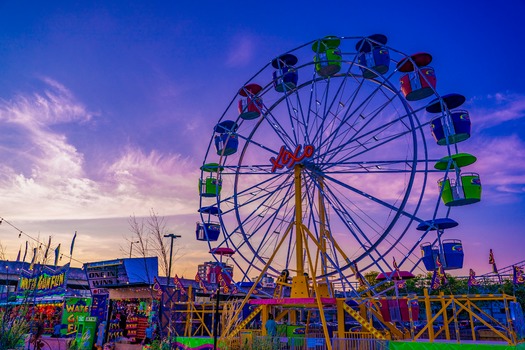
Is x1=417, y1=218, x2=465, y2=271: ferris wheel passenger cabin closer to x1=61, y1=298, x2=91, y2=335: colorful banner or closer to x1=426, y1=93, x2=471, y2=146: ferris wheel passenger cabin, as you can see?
x1=426, y1=93, x2=471, y2=146: ferris wheel passenger cabin

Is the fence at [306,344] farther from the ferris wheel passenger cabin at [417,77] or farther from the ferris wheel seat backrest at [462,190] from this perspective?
the ferris wheel passenger cabin at [417,77]

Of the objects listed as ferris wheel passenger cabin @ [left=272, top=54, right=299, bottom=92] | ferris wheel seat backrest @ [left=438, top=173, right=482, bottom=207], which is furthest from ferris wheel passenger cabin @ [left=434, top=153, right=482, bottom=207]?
ferris wheel passenger cabin @ [left=272, top=54, right=299, bottom=92]

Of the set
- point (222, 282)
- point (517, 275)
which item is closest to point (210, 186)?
point (222, 282)

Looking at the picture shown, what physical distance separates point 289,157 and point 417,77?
572 cm

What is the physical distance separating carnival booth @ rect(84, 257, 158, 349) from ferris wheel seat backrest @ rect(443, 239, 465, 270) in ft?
43.6

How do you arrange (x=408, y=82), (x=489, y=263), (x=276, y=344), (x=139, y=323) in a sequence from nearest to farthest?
1. (x=276, y=344)
2. (x=408, y=82)
3. (x=489, y=263)
4. (x=139, y=323)

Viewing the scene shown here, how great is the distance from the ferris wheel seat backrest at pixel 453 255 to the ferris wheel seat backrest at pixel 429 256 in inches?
12.1

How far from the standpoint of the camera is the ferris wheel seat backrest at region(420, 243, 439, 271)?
13961 millimetres

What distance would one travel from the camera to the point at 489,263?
22.2 meters

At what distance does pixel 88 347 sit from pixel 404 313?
16.8 meters

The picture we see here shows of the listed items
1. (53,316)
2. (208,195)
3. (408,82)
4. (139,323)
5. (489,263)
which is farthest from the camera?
(53,316)

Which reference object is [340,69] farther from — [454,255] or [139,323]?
[139,323]

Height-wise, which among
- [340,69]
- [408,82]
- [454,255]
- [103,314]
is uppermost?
[340,69]

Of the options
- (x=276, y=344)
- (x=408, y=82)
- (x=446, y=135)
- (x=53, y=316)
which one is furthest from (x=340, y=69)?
(x=53, y=316)
